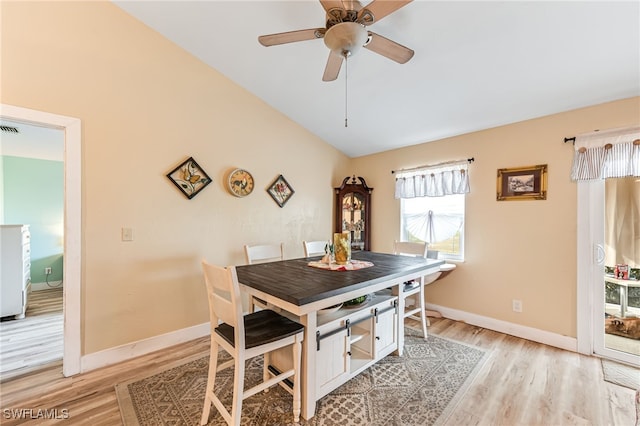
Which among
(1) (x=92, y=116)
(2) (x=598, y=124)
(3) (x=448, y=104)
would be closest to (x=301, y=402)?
(1) (x=92, y=116)

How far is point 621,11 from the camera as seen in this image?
1646 mm

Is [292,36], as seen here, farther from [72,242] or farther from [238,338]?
[72,242]

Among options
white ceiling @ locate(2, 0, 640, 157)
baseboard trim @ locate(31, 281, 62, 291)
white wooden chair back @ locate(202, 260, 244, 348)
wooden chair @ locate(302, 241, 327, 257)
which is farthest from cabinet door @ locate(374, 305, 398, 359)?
baseboard trim @ locate(31, 281, 62, 291)

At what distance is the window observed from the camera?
332 cm

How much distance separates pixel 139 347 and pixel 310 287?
6.37 ft

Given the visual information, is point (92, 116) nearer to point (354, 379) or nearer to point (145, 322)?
point (145, 322)

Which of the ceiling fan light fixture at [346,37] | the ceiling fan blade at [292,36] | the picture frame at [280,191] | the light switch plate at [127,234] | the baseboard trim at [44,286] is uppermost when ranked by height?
the ceiling fan blade at [292,36]

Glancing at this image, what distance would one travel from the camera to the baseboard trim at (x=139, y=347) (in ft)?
7.15

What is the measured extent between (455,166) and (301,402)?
2971mm

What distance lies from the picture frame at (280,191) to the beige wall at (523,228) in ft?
6.24

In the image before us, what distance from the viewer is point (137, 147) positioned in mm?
2408

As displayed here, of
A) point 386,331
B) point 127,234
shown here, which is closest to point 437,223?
point 386,331

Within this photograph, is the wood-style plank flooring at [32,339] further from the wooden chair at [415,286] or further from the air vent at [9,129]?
the wooden chair at [415,286]

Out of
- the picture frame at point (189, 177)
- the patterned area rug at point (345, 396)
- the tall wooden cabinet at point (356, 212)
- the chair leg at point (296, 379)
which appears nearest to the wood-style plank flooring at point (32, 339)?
the patterned area rug at point (345, 396)
